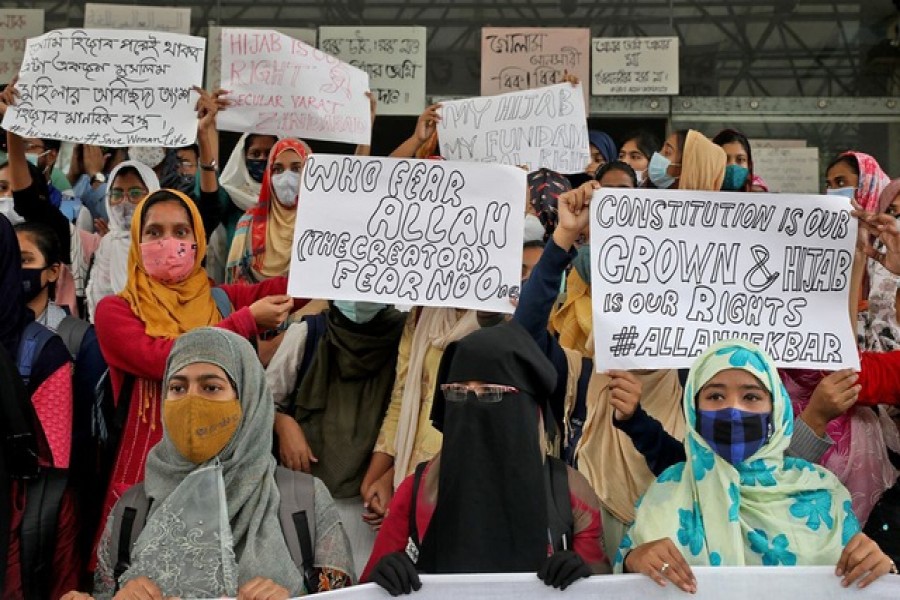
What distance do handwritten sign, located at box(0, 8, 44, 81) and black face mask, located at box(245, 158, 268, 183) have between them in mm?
2699

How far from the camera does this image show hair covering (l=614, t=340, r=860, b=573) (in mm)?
3582

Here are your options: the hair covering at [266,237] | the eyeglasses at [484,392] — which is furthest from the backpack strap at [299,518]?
the hair covering at [266,237]

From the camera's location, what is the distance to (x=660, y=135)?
8422 mm

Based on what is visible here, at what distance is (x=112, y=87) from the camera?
5.82m

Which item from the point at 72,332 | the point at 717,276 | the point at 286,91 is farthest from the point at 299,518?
the point at 286,91

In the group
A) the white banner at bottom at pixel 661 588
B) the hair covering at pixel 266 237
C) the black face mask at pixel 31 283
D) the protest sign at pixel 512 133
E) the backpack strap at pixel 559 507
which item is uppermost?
the protest sign at pixel 512 133

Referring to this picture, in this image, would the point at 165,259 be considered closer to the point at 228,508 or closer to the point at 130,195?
the point at 130,195

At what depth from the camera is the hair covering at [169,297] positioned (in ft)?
15.1

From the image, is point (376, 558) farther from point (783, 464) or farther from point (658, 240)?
point (658, 240)

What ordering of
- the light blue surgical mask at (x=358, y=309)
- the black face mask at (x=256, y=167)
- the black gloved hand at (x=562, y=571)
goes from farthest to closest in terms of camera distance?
the black face mask at (x=256, y=167), the light blue surgical mask at (x=358, y=309), the black gloved hand at (x=562, y=571)

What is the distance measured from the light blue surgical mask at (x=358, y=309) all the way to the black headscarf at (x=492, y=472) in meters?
1.05

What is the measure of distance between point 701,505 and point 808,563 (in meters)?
0.32

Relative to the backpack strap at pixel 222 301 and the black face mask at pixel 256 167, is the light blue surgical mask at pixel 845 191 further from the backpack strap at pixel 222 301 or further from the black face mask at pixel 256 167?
the backpack strap at pixel 222 301

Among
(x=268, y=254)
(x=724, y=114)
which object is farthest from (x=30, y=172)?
(x=724, y=114)
